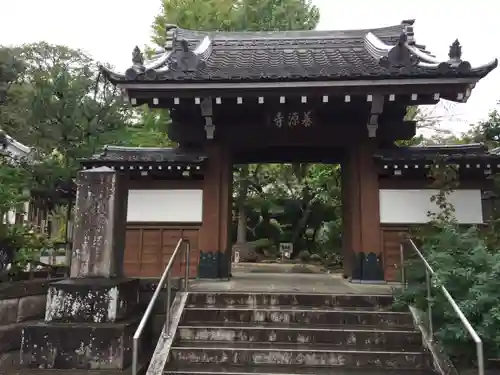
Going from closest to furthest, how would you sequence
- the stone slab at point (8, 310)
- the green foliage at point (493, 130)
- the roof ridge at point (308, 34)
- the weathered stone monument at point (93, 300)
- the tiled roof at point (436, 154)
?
the weathered stone monument at point (93, 300)
the stone slab at point (8, 310)
the tiled roof at point (436, 154)
the roof ridge at point (308, 34)
the green foliage at point (493, 130)

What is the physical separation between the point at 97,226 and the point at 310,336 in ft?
9.77

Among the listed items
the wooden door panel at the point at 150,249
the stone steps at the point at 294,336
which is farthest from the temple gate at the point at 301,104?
the stone steps at the point at 294,336

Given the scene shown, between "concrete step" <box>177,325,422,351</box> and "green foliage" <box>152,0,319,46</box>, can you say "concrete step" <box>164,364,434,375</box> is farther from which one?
"green foliage" <box>152,0,319,46</box>

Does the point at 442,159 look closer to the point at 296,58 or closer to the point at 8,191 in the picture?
the point at 296,58

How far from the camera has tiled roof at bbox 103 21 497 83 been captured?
6.92m

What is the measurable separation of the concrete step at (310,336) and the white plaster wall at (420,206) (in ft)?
10.9

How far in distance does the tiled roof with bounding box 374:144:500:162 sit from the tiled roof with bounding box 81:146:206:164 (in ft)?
11.6

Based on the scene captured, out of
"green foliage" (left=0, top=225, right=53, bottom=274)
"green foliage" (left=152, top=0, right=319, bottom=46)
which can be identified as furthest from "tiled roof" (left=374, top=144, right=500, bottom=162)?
"green foliage" (left=152, top=0, right=319, bottom=46)

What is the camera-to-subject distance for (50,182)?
10.6 meters

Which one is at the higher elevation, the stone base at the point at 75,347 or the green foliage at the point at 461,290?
the green foliage at the point at 461,290

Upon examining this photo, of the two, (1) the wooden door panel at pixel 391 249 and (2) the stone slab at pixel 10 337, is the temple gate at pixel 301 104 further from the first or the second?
(2) the stone slab at pixel 10 337

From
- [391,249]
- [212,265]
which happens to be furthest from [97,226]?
[391,249]

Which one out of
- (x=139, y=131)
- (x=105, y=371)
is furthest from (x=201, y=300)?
(x=139, y=131)

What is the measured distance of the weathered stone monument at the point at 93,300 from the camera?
187 inches
